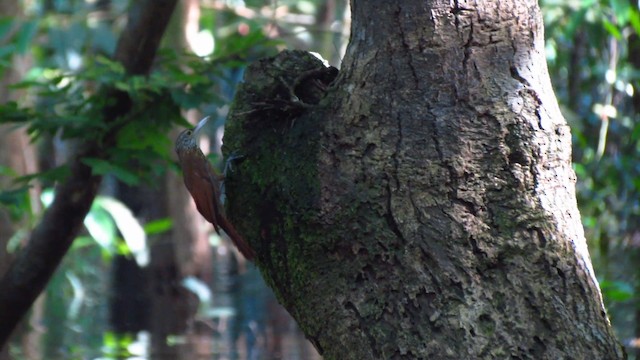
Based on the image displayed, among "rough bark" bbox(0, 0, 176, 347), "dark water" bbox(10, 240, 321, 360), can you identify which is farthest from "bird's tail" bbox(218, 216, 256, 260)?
"dark water" bbox(10, 240, 321, 360)

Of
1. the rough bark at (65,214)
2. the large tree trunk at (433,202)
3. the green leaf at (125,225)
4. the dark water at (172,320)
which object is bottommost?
the dark water at (172,320)

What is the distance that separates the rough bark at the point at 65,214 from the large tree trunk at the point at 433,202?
1.38m

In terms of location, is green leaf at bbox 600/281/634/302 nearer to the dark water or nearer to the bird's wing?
the bird's wing

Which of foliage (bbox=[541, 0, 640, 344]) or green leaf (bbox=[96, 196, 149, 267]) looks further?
foliage (bbox=[541, 0, 640, 344])

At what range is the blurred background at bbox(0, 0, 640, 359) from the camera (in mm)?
3395

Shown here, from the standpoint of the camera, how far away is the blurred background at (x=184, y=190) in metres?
3.39

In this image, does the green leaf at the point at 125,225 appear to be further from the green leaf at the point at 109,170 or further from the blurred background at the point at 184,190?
the green leaf at the point at 109,170

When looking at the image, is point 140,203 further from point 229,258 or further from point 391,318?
point 391,318

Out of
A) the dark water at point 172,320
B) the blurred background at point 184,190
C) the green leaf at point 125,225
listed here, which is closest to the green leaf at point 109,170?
the blurred background at point 184,190

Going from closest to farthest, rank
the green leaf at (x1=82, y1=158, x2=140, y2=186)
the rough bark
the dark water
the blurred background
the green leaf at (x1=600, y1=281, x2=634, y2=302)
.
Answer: the green leaf at (x1=82, y1=158, x2=140, y2=186) < the green leaf at (x1=600, y1=281, x2=634, y2=302) < the rough bark < the blurred background < the dark water

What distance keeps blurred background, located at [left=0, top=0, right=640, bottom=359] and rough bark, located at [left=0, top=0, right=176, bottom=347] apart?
0.09 m

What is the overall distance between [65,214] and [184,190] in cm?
262

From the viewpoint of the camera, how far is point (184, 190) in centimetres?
591

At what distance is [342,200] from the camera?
1.87 m
